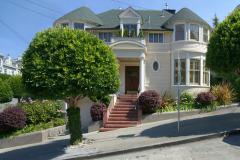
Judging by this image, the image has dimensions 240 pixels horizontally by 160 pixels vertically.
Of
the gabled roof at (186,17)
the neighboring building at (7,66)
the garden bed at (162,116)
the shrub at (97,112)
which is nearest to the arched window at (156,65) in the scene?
the gabled roof at (186,17)

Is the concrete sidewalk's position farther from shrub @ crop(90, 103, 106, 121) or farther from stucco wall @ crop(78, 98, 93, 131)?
stucco wall @ crop(78, 98, 93, 131)

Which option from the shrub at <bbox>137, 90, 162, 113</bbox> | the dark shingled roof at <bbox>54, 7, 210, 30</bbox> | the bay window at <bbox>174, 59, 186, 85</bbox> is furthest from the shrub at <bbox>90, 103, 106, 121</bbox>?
the dark shingled roof at <bbox>54, 7, 210, 30</bbox>

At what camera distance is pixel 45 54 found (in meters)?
15.3

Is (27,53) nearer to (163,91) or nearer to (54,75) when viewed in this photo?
(54,75)

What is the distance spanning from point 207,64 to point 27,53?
8194mm

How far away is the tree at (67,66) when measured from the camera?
49.0 ft

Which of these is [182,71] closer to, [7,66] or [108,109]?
[108,109]

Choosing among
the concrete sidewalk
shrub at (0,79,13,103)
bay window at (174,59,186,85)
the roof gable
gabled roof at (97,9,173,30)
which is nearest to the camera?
the concrete sidewalk

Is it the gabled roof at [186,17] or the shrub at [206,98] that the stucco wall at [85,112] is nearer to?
the shrub at [206,98]

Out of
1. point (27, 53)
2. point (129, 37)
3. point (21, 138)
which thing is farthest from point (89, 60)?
point (129, 37)

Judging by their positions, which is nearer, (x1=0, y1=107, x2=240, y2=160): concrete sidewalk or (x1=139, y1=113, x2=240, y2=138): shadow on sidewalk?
(x1=0, y1=107, x2=240, y2=160): concrete sidewalk

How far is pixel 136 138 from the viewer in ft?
56.2

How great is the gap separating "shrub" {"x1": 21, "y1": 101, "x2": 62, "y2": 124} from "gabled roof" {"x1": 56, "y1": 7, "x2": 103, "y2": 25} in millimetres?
7842

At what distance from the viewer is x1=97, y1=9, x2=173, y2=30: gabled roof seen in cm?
3068
